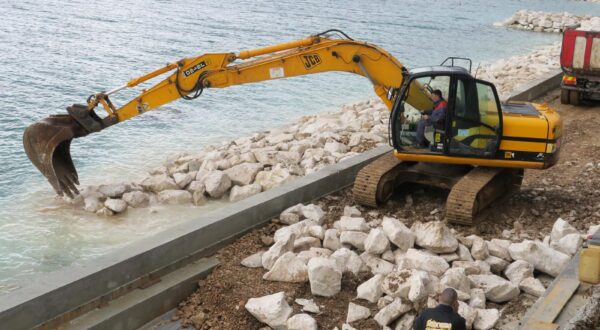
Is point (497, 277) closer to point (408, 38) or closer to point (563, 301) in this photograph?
point (563, 301)

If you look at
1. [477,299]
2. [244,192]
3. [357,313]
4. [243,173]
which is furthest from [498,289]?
[243,173]

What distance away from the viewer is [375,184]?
9117 mm

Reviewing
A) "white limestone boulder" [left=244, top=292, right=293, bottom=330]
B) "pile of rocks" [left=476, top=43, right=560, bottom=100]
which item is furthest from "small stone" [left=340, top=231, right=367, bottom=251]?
"pile of rocks" [left=476, top=43, right=560, bottom=100]

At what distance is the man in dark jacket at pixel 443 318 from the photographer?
5.43m

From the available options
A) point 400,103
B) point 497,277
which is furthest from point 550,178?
point 497,277

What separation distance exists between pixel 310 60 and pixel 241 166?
2888mm

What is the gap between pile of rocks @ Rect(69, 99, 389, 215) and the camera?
35.5 ft

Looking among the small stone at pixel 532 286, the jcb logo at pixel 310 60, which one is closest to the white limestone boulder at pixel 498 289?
the small stone at pixel 532 286

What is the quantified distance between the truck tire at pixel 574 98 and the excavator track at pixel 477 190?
25.6 feet

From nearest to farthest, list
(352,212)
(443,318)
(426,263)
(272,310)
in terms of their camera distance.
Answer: (443,318) < (272,310) < (426,263) < (352,212)

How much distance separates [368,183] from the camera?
30.2 feet

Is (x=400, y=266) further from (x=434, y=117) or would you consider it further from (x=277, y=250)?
(x=434, y=117)

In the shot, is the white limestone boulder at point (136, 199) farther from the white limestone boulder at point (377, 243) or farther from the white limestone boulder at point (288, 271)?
the white limestone boulder at point (377, 243)

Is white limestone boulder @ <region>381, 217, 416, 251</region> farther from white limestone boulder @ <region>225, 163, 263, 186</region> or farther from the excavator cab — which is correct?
white limestone boulder @ <region>225, 163, 263, 186</region>
